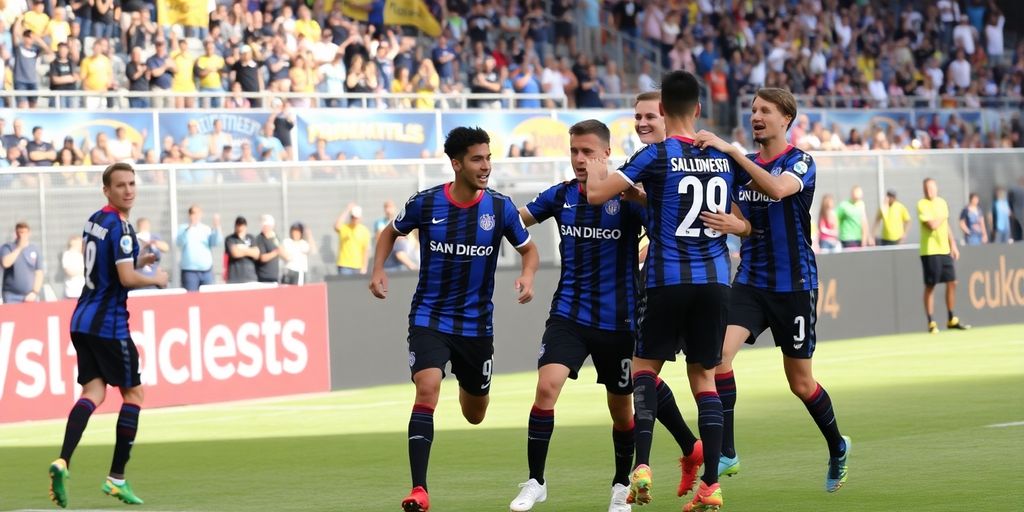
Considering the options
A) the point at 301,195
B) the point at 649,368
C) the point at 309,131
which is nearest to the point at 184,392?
the point at 301,195

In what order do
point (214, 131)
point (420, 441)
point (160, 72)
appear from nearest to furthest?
point (420, 441) < point (214, 131) < point (160, 72)

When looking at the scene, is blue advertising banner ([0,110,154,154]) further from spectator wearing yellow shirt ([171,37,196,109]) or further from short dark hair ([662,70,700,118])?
short dark hair ([662,70,700,118])

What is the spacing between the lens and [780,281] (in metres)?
9.84

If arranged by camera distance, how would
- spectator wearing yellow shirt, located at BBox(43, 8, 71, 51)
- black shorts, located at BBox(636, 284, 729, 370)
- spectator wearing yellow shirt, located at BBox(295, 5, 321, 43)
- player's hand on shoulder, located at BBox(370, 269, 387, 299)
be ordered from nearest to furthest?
black shorts, located at BBox(636, 284, 729, 370) → player's hand on shoulder, located at BBox(370, 269, 387, 299) → spectator wearing yellow shirt, located at BBox(43, 8, 71, 51) → spectator wearing yellow shirt, located at BBox(295, 5, 321, 43)

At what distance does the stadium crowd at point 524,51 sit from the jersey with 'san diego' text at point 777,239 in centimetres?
1430

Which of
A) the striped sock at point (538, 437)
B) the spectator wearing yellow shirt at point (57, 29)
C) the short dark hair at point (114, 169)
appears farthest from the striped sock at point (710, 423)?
the spectator wearing yellow shirt at point (57, 29)

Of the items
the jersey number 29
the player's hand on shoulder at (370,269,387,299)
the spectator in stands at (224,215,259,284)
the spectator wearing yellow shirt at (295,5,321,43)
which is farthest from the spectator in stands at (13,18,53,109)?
the jersey number 29

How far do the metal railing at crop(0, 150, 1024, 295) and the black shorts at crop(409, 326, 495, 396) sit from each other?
10472mm

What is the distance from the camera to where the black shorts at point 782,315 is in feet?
32.2

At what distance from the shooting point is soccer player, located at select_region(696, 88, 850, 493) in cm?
967

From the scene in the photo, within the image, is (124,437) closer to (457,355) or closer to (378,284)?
(378,284)

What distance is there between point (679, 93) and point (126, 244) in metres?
3.96

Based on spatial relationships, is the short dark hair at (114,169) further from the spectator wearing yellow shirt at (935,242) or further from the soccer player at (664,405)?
the spectator wearing yellow shirt at (935,242)

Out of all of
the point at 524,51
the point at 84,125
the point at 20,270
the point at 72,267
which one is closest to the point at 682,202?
the point at 20,270
